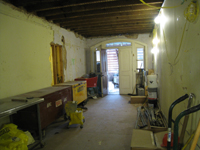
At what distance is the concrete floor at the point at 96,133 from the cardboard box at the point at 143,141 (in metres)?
0.35

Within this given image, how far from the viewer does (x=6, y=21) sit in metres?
2.86

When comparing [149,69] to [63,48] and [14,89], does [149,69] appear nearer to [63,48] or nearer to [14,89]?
[63,48]

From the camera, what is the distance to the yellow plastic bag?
78.7 inches

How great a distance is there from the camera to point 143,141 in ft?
7.00

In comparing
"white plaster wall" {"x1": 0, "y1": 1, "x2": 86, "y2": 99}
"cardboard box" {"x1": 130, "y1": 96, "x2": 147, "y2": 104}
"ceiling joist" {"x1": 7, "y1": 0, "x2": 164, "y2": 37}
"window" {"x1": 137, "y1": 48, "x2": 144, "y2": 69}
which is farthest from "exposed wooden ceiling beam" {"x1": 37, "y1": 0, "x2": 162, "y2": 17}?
"window" {"x1": 137, "y1": 48, "x2": 144, "y2": 69}

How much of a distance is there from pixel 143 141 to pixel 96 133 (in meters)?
1.21

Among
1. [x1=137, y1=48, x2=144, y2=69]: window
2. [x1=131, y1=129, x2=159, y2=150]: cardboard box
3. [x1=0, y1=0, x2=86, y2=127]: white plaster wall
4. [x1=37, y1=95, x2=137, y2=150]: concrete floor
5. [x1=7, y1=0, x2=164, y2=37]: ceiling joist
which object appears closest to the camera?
[x1=131, y1=129, x2=159, y2=150]: cardboard box

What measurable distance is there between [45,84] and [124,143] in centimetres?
265

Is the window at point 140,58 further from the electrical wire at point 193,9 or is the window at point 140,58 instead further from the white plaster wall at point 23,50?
the electrical wire at point 193,9

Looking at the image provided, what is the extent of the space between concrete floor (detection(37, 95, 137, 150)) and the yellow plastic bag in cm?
56

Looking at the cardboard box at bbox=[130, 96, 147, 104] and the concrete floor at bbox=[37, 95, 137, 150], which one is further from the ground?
the cardboard box at bbox=[130, 96, 147, 104]

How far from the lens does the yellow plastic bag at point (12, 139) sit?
6.56 feet

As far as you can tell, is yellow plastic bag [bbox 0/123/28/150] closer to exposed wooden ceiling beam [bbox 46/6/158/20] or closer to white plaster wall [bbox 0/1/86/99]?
white plaster wall [bbox 0/1/86/99]

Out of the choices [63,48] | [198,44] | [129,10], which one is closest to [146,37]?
[129,10]
